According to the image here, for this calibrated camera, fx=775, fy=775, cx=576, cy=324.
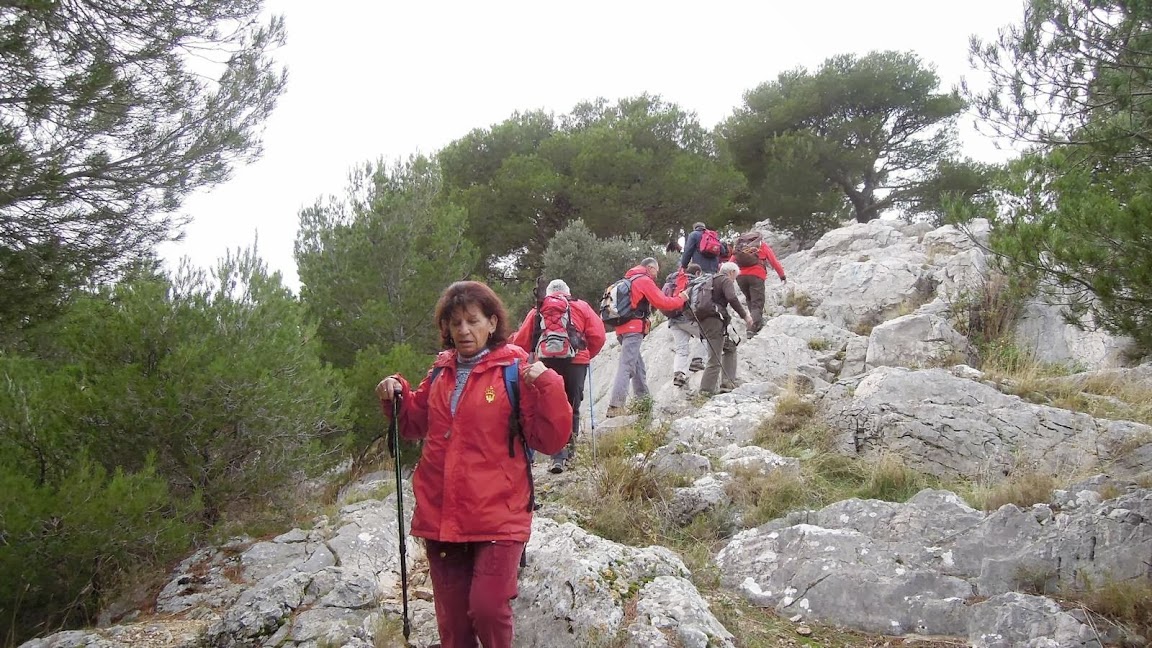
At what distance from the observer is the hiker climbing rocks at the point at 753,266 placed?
1180cm

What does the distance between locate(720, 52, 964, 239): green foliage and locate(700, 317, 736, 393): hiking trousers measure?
45.8 ft

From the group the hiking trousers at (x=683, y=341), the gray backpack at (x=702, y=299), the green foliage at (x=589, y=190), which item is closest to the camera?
the gray backpack at (x=702, y=299)

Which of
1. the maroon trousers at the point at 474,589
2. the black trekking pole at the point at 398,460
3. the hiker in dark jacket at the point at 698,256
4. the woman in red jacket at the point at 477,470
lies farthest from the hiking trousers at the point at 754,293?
the maroon trousers at the point at 474,589

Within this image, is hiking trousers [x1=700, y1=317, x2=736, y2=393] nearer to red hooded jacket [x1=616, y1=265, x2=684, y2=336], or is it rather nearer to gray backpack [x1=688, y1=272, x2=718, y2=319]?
gray backpack [x1=688, y1=272, x2=718, y2=319]

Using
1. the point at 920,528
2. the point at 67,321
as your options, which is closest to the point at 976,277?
the point at 920,528

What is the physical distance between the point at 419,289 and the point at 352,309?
3.47 ft

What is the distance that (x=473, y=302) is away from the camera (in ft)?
10.6

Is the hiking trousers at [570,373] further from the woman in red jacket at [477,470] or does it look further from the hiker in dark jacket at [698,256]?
the hiker in dark jacket at [698,256]

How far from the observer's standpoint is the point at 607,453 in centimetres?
674

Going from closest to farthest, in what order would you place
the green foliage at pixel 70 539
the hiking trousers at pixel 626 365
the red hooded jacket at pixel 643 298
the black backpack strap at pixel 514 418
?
1. the black backpack strap at pixel 514 418
2. the green foliage at pixel 70 539
3. the red hooded jacket at pixel 643 298
4. the hiking trousers at pixel 626 365

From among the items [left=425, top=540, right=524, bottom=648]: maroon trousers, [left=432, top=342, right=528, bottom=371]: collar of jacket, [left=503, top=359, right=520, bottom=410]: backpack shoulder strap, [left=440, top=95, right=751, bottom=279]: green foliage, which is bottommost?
[left=425, top=540, right=524, bottom=648]: maroon trousers

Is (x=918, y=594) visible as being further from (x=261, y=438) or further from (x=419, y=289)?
(x=419, y=289)

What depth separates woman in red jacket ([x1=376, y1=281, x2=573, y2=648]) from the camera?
288cm

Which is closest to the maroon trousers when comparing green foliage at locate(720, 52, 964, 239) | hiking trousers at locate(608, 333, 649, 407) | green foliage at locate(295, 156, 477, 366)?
hiking trousers at locate(608, 333, 649, 407)
